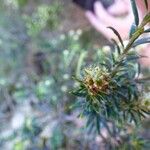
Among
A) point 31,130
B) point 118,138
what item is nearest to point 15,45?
point 31,130

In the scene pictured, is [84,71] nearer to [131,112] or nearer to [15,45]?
[131,112]

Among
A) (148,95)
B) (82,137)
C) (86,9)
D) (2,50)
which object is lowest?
(82,137)

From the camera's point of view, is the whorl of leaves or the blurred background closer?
the whorl of leaves

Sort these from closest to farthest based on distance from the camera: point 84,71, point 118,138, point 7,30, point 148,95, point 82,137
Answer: point 84,71 → point 148,95 → point 118,138 → point 82,137 → point 7,30

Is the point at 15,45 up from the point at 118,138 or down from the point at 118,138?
up

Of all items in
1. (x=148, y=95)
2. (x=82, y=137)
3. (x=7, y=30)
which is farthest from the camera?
(x=7, y=30)

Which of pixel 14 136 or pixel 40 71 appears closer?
pixel 14 136

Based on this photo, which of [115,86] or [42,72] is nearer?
[115,86]

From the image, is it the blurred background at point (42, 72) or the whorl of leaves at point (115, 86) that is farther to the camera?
the blurred background at point (42, 72)
